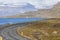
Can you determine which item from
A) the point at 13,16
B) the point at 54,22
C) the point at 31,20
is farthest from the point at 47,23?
the point at 13,16

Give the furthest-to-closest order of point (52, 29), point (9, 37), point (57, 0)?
point (57, 0) → point (52, 29) → point (9, 37)

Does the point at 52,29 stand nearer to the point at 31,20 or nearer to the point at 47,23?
the point at 47,23

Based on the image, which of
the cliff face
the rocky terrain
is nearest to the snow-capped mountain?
the cliff face

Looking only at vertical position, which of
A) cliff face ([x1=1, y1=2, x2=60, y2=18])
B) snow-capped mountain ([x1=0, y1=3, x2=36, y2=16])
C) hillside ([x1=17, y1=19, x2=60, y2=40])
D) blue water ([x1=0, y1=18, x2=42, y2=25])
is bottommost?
hillside ([x1=17, y1=19, x2=60, y2=40])

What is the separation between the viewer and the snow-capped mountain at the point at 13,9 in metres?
1.86

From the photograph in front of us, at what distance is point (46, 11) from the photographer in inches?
73.5

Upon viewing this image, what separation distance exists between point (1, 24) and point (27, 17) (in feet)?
1.14

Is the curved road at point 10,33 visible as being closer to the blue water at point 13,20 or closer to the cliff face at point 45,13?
the blue water at point 13,20

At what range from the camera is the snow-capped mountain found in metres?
1.86

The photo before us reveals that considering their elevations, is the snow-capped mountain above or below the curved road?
above

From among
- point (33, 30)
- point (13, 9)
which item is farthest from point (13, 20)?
point (33, 30)

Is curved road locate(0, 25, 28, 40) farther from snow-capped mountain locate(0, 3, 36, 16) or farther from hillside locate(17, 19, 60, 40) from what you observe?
snow-capped mountain locate(0, 3, 36, 16)

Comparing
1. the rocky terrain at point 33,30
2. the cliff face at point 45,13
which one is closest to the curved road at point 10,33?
the rocky terrain at point 33,30

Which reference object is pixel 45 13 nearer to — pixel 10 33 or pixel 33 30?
pixel 33 30
